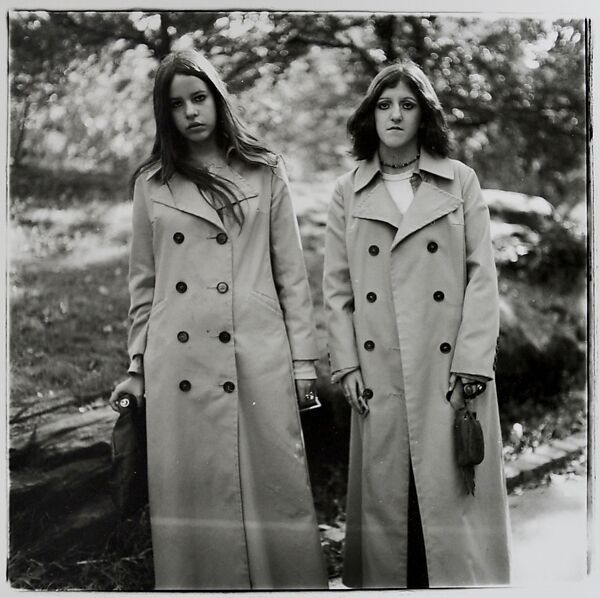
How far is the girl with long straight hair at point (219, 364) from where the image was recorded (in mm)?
3666

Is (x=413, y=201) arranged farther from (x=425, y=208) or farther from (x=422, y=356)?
(x=422, y=356)

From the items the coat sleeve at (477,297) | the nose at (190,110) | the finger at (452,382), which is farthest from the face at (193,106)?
the finger at (452,382)

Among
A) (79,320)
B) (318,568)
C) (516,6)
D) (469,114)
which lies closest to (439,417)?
(318,568)

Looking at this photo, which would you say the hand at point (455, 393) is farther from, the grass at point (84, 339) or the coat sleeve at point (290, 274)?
the coat sleeve at point (290, 274)

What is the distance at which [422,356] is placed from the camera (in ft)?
12.1

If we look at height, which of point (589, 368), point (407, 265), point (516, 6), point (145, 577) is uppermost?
point (516, 6)

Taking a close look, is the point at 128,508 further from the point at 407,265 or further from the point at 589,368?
the point at 589,368

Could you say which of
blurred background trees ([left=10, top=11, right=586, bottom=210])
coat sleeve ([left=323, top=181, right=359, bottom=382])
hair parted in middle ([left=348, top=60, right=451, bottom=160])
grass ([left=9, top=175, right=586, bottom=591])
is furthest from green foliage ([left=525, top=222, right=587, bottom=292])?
coat sleeve ([left=323, top=181, right=359, bottom=382])

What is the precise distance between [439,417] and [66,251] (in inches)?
75.4

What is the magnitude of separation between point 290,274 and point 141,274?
679 millimetres

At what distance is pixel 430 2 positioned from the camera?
400 cm

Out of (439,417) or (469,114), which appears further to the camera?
(469,114)

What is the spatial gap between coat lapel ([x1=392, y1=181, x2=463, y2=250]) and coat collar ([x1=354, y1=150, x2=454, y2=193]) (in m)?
0.07

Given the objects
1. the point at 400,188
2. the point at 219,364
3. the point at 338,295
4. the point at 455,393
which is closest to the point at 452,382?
the point at 455,393
